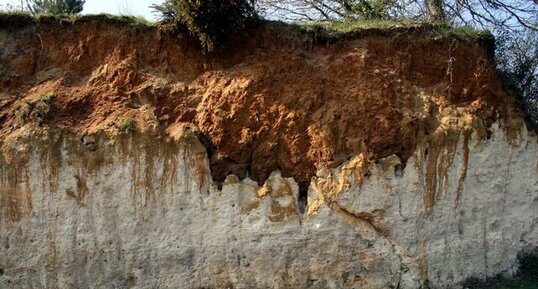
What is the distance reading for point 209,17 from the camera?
36.8ft

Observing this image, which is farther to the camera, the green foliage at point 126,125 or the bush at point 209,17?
the bush at point 209,17

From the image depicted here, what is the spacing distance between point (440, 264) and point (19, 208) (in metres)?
6.66

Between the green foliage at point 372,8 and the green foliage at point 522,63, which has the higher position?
the green foliage at point 372,8

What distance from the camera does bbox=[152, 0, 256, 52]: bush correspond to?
11.2 metres

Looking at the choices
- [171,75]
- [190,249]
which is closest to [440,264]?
[190,249]

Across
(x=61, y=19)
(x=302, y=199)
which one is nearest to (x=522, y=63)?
(x=302, y=199)

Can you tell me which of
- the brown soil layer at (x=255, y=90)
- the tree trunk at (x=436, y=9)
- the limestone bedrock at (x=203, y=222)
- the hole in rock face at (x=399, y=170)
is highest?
the tree trunk at (x=436, y=9)

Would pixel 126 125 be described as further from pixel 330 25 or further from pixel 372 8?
pixel 372 8

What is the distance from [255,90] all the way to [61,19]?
3.48 m

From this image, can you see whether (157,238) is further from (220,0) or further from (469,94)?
(469,94)

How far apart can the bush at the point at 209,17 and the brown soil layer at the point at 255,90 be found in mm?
301

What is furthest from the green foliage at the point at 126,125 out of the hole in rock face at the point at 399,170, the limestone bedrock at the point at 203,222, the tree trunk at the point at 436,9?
the tree trunk at the point at 436,9

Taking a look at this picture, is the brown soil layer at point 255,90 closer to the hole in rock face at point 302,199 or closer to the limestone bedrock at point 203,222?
the hole in rock face at point 302,199

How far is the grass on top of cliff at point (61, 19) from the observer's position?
11.5m
